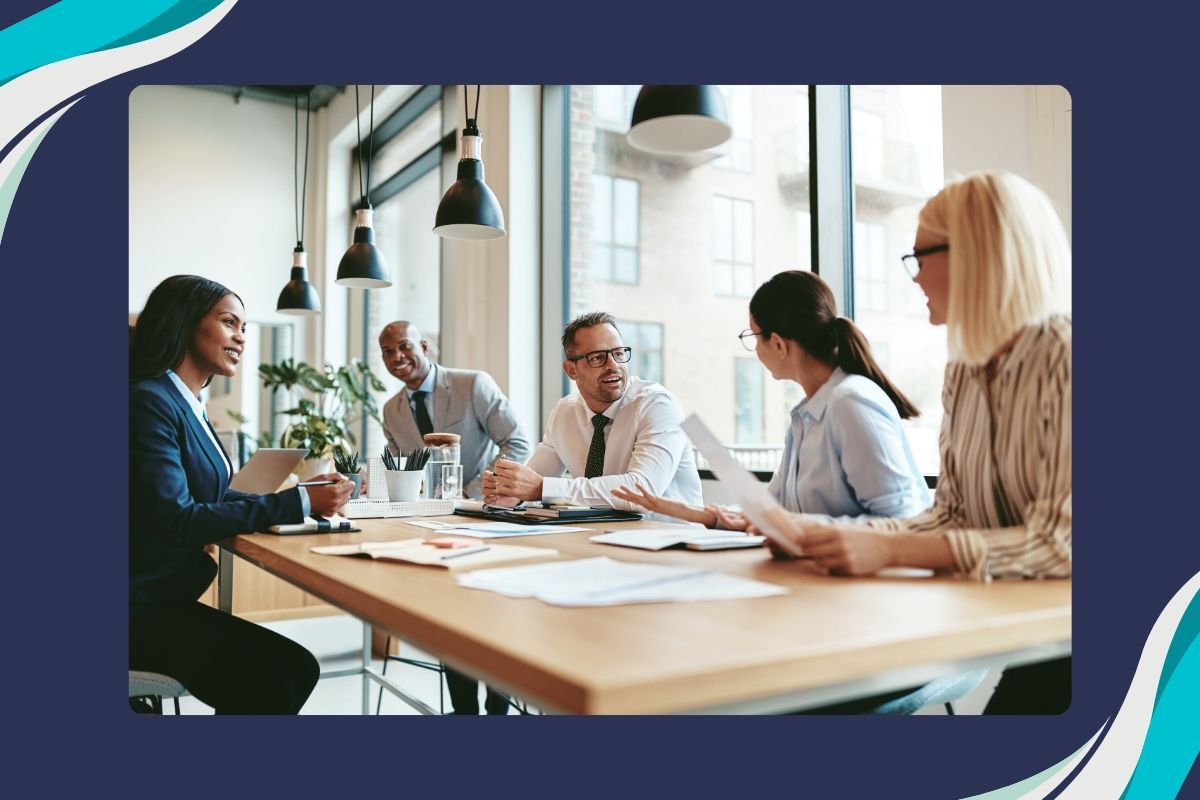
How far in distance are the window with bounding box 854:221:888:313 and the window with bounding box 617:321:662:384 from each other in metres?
1.38

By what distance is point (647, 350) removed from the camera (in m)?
4.64

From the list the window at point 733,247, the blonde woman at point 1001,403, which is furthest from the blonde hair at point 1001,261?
the window at point 733,247

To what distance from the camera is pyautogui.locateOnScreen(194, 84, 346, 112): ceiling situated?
23.5 ft

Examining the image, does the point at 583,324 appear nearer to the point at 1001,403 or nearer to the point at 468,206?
the point at 468,206

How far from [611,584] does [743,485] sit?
0.87 feet

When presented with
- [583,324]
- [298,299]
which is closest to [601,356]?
[583,324]

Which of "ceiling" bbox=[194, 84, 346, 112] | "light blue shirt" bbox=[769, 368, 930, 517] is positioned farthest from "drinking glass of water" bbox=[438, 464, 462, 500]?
"ceiling" bbox=[194, 84, 346, 112]

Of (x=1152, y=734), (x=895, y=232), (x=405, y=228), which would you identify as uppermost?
(x=405, y=228)

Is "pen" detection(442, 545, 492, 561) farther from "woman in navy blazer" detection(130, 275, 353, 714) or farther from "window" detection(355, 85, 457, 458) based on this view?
"window" detection(355, 85, 457, 458)

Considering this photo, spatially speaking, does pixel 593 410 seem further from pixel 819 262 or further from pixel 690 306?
pixel 690 306

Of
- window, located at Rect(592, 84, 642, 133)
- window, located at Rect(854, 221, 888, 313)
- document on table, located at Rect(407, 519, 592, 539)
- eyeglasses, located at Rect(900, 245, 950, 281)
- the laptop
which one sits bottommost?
document on table, located at Rect(407, 519, 592, 539)

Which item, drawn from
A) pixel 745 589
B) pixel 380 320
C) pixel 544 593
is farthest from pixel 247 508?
pixel 380 320

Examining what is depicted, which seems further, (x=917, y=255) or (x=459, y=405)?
(x=459, y=405)

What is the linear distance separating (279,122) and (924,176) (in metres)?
6.09
